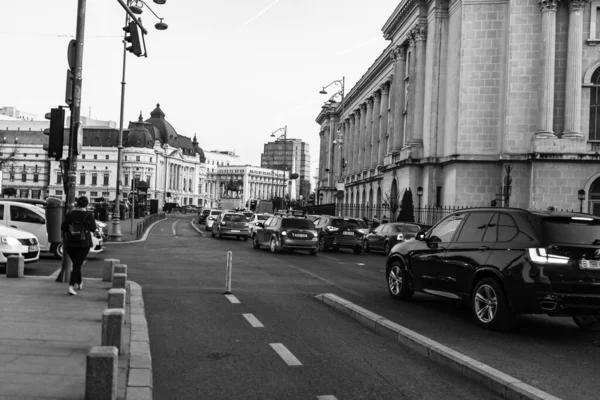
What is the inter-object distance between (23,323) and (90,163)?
16998 centimetres

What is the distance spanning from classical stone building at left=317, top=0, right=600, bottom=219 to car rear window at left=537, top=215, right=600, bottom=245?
29.4 meters

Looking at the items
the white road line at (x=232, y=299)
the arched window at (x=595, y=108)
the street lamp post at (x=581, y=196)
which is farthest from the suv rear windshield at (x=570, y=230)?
the arched window at (x=595, y=108)

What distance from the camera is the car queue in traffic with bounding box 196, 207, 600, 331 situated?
27.9 feet

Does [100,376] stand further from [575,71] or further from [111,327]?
[575,71]

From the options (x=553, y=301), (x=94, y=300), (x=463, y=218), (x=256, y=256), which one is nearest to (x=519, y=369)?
(x=553, y=301)

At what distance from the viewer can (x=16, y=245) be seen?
14852 millimetres

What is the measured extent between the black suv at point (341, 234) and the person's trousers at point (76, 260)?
1843 cm

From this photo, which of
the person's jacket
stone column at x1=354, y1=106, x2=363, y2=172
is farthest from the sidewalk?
stone column at x1=354, y1=106, x2=363, y2=172

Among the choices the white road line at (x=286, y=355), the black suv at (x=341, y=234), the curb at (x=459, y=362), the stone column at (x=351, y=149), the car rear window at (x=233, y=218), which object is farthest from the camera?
the stone column at (x=351, y=149)

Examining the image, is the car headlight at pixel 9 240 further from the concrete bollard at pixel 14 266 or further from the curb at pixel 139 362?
the curb at pixel 139 362

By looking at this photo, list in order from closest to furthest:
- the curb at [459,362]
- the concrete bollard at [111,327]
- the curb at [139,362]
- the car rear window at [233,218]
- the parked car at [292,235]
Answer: the curb at [139,362]
the curb at [459,362]
the concrete bollard at [111,327]
the parked car at [292,235]
the car rear window at [233,218]

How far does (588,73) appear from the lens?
3891 cm

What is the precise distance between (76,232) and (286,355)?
575 cm

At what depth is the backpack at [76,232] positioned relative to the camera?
448 inches
